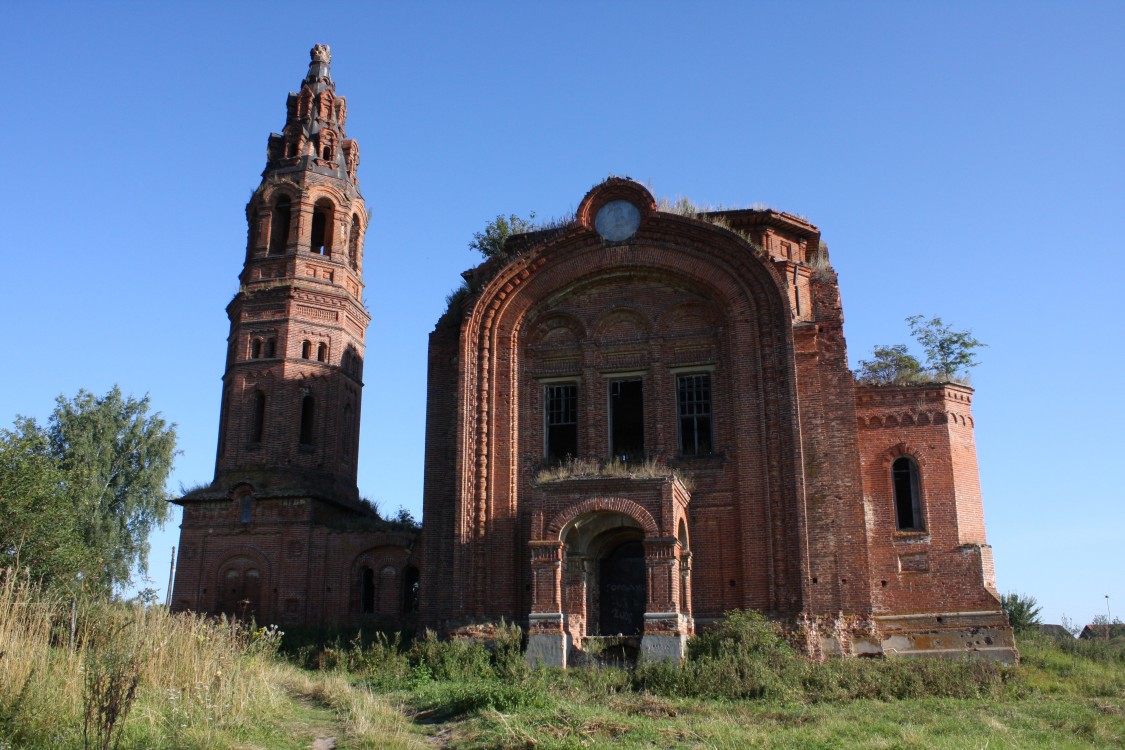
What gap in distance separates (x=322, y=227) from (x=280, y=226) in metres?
1.18

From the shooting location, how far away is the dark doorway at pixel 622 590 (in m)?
20.2

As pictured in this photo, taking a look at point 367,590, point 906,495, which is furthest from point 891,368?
point 367,590

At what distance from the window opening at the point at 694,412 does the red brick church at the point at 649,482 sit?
4cm

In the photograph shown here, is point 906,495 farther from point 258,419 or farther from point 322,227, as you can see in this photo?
point 322,227

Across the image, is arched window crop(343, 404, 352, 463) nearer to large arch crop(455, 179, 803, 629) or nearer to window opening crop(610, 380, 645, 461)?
large arch crop(455, 179, 803, 629)

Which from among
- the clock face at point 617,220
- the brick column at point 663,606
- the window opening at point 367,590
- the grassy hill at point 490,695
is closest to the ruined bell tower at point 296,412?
the window opening at point 367,590

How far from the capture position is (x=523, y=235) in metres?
23.2

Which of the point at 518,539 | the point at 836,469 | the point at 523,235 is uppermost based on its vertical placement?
the point at 523,235

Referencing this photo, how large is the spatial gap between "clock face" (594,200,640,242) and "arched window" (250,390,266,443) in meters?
10.5

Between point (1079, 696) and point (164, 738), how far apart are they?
1327cm

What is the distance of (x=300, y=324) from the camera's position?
88.9 ft

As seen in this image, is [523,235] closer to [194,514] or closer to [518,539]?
[518,539]

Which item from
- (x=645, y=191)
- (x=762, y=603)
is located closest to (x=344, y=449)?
(x=645, y=191)

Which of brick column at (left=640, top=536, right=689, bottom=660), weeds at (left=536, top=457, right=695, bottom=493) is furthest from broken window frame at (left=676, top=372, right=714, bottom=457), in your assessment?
brick column at (left=640, top=536, right=689, bottom=660)
